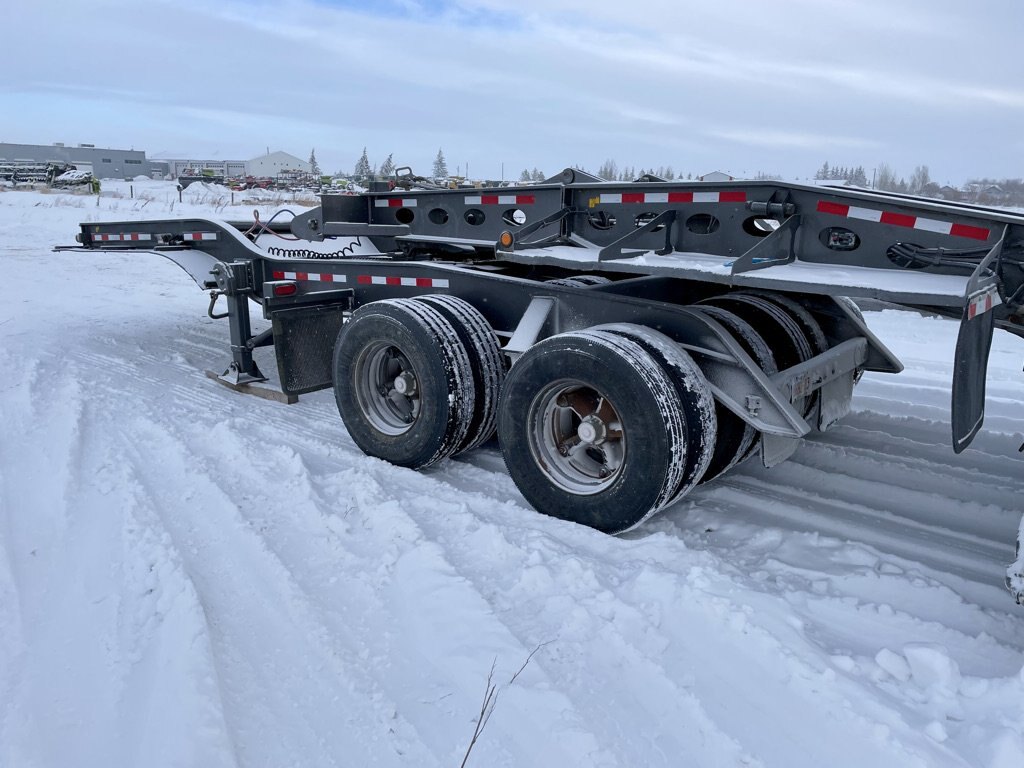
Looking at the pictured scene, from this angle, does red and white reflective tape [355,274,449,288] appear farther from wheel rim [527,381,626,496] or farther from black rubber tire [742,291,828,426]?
black rubber tire [742,291,828,426]

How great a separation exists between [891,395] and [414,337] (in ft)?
11.9

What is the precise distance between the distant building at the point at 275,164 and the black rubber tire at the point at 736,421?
92.0 m

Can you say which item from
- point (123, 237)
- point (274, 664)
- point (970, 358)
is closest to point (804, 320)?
point (970, 358)

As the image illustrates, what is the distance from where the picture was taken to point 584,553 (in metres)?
3.34

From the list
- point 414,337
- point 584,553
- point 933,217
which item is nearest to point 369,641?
point 584,553

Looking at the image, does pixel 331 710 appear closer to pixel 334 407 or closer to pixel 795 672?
pixel 795 672

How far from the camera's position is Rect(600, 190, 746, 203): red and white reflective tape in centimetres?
375

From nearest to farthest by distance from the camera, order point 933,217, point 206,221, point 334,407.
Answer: point 933,217, point 334,407, point 206,221

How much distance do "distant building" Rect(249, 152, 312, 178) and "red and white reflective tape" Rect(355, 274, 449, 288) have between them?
90.5 m

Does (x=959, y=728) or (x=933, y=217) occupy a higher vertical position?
(x=933, y=217)

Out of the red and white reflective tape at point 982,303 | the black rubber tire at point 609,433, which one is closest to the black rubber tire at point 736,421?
the black rubber tire at point 609,433

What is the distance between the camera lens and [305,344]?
5.29 meters

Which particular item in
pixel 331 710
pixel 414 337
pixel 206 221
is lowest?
pixel 331 710

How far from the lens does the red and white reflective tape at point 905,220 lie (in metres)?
3.12
